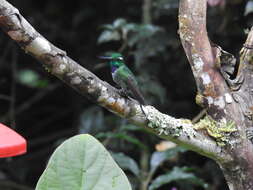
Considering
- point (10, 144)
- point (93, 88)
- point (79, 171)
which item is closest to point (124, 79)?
point (93, 88)

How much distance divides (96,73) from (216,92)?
1.90m

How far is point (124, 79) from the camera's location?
1898 millimetres

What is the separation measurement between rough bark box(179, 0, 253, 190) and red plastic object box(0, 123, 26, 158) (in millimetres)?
759

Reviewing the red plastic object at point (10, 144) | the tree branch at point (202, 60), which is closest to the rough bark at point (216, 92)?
the tree branch at point (202, 60)

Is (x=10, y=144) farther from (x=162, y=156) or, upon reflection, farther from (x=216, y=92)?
(x=162, y=156)

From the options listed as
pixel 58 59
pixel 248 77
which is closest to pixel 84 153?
pixel 58 59

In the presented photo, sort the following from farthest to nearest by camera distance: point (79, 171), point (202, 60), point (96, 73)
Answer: point (96, 73), point (202, 60), point (79, 171)

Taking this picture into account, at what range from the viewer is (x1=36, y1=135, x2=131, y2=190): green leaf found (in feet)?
3.34

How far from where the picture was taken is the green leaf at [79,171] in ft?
3.34

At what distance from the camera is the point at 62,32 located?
3.92m

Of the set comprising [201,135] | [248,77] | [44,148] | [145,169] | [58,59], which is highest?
[58,59]

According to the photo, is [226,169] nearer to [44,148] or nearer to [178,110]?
[178,110]

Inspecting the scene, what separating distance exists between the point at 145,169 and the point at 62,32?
58.7 inches

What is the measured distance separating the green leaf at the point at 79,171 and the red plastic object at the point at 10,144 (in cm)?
16
